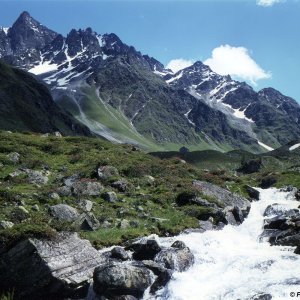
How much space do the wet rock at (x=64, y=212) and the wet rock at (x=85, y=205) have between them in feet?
6.22

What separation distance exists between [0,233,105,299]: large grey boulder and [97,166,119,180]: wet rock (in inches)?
727

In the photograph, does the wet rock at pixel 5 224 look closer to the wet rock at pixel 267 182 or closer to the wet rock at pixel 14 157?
the wet rock at pixel 14 157

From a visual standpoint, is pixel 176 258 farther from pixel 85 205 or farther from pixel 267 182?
pixel 267 182

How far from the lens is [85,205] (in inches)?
1256

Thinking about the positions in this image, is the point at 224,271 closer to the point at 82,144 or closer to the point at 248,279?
the point at 248,279

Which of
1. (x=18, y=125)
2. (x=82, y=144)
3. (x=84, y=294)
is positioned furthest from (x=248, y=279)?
(x=18, y=125)

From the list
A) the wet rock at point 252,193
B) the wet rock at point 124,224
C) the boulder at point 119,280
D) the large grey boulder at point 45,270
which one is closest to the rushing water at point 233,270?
the boulder at point 119,280

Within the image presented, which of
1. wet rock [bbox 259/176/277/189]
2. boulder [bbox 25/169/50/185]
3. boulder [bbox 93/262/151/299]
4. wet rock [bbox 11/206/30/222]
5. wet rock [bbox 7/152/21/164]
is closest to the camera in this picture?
boulder [bbox 93/262/151/299]

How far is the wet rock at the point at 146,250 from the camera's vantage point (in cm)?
2423

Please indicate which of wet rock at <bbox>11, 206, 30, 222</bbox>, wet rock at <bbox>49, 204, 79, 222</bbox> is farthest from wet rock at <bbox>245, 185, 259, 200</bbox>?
wet rock at <bbox>11, 206, 30, 222</bbox>

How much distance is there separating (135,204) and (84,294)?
14.9 meters

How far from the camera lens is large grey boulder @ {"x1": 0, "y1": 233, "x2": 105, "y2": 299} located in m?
19.7

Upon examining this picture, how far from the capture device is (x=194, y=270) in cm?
2362

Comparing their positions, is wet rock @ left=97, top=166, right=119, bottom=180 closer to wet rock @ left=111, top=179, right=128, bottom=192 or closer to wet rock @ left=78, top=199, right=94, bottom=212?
wet rock @ left=111, top=179, right=128, bottom=192
